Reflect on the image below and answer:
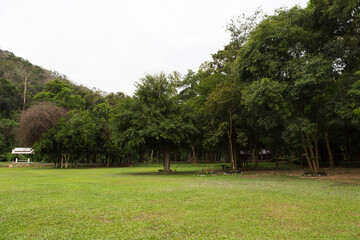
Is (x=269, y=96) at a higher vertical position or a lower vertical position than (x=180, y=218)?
higher

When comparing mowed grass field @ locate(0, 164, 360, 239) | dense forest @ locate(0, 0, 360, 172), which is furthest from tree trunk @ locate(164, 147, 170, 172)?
mowed grass field @ locate(0, 164, 360, 239)

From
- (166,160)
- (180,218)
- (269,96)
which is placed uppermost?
(269,96)

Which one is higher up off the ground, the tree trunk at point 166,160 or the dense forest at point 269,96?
the dense forest at point 269,96

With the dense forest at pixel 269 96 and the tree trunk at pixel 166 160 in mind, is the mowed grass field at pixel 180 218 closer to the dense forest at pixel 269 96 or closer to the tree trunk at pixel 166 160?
the dense forest at pixel 269 96

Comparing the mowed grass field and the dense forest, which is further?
the dense forest

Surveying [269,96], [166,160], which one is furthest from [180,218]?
[166,160]

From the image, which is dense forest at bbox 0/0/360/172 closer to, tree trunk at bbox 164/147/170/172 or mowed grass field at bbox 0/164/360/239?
tree trunk at bbox 164/147/170/172

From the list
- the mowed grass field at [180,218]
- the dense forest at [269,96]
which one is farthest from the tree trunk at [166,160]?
the mowed grass field at [180,218]

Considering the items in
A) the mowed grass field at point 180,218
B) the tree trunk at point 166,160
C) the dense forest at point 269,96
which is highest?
the dense forest at point 269,96

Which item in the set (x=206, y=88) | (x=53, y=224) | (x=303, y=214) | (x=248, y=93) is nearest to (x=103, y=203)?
(x=53, y=224)

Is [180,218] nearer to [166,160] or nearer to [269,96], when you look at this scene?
[269,96]

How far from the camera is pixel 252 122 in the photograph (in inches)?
926

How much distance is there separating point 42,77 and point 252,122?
87787 millimetres

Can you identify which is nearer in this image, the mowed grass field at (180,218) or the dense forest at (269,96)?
the mowed grass field at (180,218)
